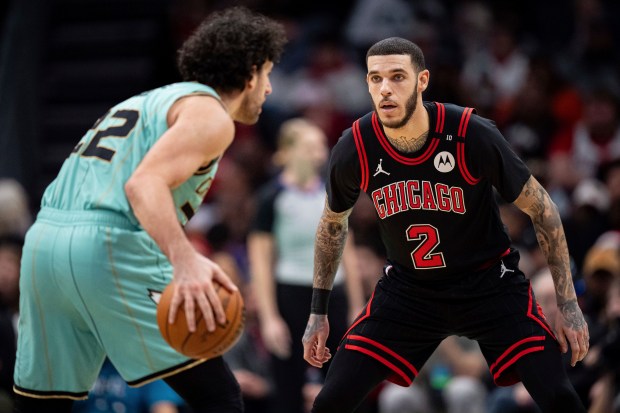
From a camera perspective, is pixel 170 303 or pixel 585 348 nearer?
pixel 170 303

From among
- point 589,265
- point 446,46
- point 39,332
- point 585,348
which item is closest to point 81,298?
point 39,332

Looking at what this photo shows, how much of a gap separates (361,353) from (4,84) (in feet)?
A: 25.7

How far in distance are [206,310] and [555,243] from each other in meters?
1.76

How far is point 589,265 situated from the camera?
28.0ft

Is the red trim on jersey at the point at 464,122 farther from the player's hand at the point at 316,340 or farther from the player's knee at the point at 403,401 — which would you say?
the player's knee at the point at 403,401

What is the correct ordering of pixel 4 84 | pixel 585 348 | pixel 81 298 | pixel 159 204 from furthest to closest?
pixel 4 84, pixel 585 348, pixel 81 298, pixel 159 204

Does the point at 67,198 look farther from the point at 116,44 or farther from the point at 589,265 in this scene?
the point at 116,44

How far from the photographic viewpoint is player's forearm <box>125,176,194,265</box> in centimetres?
413

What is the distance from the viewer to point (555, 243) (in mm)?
4961

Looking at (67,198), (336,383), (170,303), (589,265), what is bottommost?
(589,265)

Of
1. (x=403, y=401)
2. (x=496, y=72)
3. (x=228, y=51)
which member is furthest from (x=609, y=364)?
(x=496, y=72)

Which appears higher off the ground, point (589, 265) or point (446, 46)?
point (446, 46)

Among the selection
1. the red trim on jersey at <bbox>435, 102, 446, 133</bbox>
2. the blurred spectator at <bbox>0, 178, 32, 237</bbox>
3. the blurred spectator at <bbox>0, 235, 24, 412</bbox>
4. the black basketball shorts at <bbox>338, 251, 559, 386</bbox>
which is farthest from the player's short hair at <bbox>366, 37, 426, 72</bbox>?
the blurred spectator at <bbox>0, 178, 32, 237</bbox>

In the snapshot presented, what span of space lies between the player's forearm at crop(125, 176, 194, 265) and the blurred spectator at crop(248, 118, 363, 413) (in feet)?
12.5
